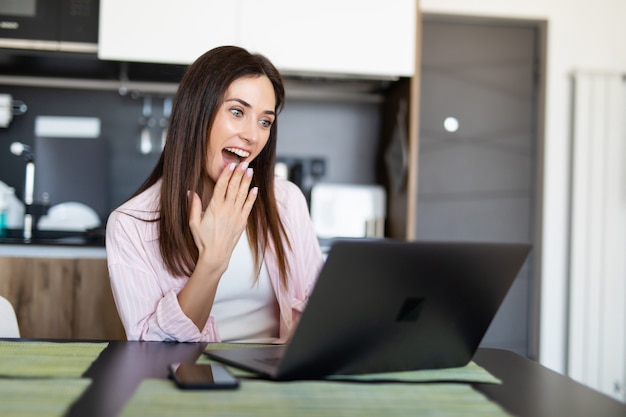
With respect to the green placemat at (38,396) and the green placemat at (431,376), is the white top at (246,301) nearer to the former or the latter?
the green placemat at (431,376)

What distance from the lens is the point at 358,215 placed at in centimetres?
349

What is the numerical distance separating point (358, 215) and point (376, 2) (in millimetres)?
970

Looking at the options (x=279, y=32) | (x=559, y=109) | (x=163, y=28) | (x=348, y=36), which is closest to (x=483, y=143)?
(x=559, y=109)

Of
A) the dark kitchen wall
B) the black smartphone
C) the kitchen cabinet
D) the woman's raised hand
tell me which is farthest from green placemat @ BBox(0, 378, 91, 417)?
the dark kitchen wall

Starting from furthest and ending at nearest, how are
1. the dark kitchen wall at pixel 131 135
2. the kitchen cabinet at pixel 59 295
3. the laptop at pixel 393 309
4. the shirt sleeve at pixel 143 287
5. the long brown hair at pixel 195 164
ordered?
the dark kitchen wall at pixel 131 135 → the kitchen cabinet at pixel 59 295 → the long brown hair at pixel 195 164 → the shirt sleeve at pixel 143 287 → the laptop at pixel 393 309

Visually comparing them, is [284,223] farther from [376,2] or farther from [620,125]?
[620,125]

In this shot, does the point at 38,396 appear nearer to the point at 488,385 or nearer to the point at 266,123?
the point at 488,385

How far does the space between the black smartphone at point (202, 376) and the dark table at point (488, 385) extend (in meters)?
0.04

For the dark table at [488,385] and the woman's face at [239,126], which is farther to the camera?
the woman's face at [239,126]

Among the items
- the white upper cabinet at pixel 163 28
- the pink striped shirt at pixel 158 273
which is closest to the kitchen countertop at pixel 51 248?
the white upper cabinet at pixel 163 28

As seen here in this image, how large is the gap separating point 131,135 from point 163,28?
2.07ft

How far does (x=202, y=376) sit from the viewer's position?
0.96m

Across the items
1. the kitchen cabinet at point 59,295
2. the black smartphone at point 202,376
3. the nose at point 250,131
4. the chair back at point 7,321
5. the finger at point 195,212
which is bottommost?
the kitchen cabinet at point 59,295

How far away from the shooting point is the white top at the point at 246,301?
69.1 inches
